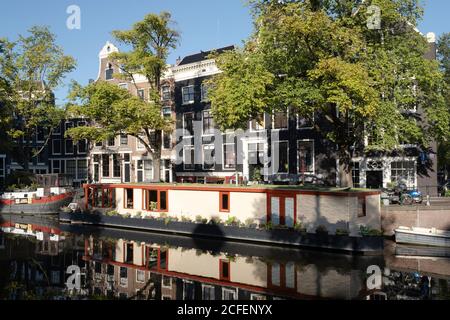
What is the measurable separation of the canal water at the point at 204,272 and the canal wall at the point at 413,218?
1.67 meters

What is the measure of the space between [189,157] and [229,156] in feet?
16.1

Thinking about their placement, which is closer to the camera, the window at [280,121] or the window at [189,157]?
the window at [280,121]

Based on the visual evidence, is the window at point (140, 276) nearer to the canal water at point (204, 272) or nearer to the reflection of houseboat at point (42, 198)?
the canal water at point (204, 272)

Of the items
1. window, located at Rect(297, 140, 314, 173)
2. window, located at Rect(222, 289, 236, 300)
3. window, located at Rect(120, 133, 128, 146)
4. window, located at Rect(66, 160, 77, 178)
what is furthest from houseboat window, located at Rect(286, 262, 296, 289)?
window, located at Rect(66, 160, 77, 178)

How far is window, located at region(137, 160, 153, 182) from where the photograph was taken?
4538 cm

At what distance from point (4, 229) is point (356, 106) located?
23.5 m

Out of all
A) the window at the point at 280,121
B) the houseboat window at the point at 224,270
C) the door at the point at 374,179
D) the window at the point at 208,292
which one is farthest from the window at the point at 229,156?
the window at the point at 208,292

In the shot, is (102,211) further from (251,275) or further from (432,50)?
(432,50)

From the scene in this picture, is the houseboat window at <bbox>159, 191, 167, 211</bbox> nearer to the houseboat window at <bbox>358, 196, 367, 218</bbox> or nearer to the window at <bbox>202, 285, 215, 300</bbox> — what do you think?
the houseboat window at <bbox>358, 196, 367, 218</bbox>

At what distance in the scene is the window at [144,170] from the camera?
149ft

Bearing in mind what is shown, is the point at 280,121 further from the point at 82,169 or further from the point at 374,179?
the point at 82,169

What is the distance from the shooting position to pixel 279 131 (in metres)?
35.9

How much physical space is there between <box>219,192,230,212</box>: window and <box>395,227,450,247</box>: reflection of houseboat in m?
8.73

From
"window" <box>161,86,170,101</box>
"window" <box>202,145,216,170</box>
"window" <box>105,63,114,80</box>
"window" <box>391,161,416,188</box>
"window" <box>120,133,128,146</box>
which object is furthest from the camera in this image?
"window" <box>105,63,114,80</box>
